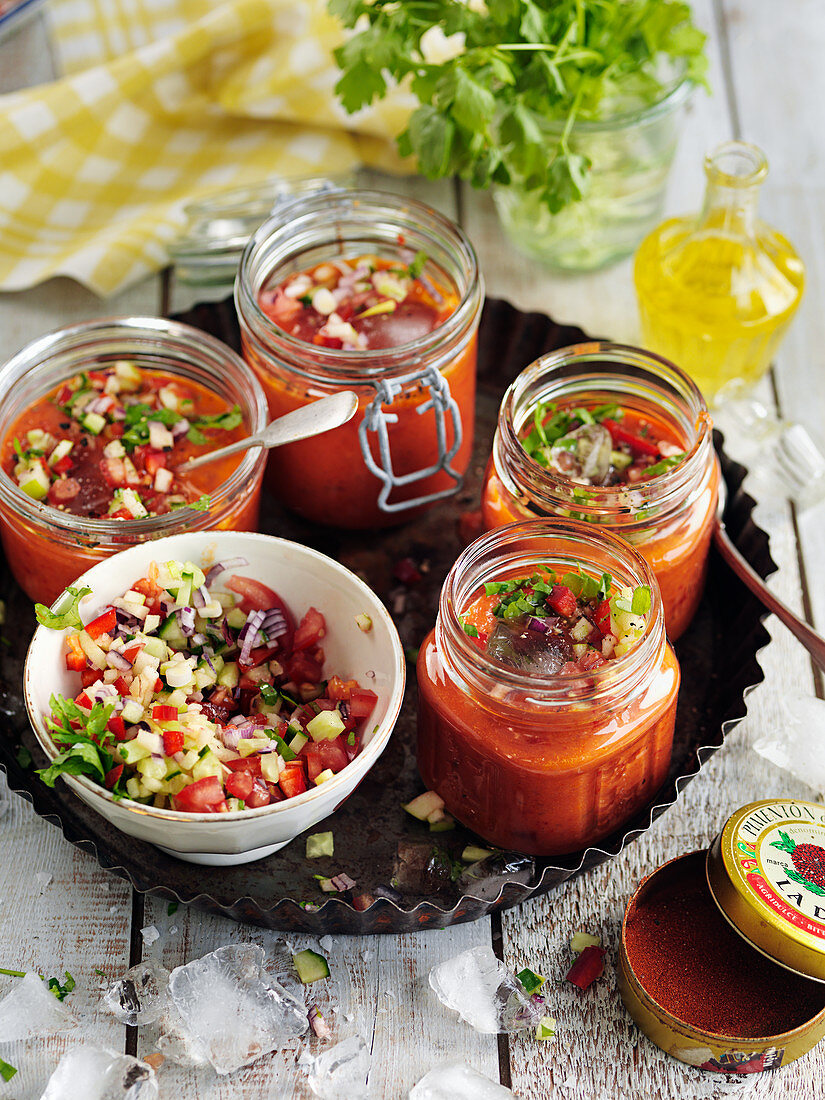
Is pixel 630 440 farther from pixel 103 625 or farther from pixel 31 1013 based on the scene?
pixel 31 1013

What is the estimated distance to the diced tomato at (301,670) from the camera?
8.92ft

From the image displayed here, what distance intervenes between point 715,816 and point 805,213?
231cm

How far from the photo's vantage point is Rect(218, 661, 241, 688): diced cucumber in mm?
2645

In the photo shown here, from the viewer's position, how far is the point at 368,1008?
8.41 feet

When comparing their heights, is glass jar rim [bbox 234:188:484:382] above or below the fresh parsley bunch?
below

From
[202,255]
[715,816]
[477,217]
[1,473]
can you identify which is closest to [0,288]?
[202,255]

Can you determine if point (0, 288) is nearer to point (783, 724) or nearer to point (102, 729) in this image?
point (102, 729)

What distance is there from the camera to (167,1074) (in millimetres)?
2465

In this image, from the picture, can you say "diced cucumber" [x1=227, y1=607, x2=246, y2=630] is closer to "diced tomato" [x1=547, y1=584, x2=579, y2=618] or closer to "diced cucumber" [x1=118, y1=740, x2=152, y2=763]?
"diced cucumber" [x1=118, y1=740, x2=152, y2=763]

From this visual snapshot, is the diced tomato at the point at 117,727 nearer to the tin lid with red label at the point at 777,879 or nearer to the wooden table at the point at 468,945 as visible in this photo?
the wooden table at the point at 468,945

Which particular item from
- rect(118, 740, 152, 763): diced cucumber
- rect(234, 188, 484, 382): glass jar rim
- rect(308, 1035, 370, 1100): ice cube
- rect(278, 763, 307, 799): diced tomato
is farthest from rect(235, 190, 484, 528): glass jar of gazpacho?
rect(308, 1035, 370, 1100): ice cube

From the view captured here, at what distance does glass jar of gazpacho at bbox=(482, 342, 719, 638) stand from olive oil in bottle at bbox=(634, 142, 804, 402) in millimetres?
604

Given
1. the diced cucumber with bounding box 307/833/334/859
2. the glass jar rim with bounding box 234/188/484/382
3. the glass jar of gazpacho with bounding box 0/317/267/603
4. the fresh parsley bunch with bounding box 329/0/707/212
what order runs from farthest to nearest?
1. the fresh parsley bunch with bounding box 329/0/707/212
2. the glass jar rim with bounding box 234/188/484/382
3. the glass jar of gazpacho with bounding box 0/317/267/603
4. the diced cucumber with bounding box 307/833/334/859

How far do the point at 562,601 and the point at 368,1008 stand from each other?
3.04ft
